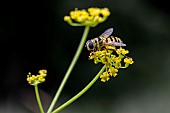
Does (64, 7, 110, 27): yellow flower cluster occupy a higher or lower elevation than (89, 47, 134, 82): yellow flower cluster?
higher

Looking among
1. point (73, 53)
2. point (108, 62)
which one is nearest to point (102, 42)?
point (108, 62)

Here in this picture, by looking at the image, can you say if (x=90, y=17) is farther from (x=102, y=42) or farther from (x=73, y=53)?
(x=73, y=53)

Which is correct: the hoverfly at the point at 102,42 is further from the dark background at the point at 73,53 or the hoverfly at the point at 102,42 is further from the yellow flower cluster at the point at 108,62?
the dark background at the point at 73,53

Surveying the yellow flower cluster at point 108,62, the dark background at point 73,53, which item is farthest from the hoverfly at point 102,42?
the dark background at point 73,53

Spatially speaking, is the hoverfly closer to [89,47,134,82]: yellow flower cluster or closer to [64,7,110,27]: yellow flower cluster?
[89,47,134,82]: yellow flower cluster

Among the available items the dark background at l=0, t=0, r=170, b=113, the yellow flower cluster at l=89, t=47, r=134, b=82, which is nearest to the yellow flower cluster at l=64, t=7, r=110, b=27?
the yellow flower cluster at l=89, t=47, r=134, b=82
